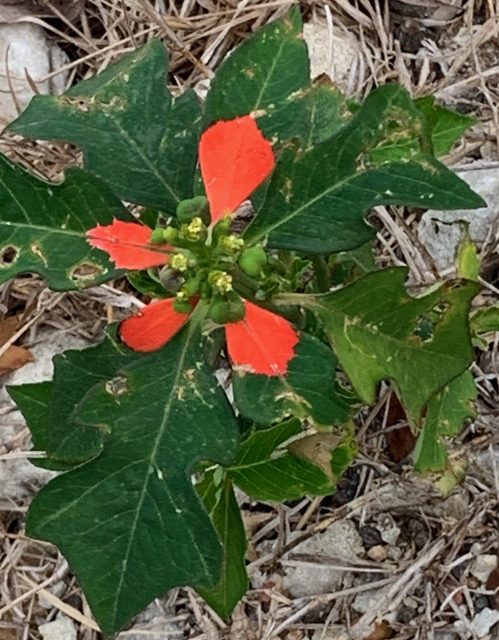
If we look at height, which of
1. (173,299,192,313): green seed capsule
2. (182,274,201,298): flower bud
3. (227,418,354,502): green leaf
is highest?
(182,274,201,298): flower bud

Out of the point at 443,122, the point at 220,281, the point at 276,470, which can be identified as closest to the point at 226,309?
the point at 220,281

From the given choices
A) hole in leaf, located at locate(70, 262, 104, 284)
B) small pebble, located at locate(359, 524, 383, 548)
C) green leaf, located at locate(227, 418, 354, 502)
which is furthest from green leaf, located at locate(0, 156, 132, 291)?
small pebble, located at locate(359, 524, 383, 548)

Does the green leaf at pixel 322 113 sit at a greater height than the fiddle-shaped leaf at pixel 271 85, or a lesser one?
lesser

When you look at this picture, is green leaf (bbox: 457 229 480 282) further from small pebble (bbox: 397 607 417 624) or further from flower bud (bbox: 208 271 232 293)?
small pebble (bbox: 397 607 417 624)

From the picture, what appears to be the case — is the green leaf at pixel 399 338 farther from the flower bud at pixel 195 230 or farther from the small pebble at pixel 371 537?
the small pebble at pixel 371 537

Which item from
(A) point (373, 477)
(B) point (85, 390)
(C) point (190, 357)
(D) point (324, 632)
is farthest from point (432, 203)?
(D) point (324, 632)

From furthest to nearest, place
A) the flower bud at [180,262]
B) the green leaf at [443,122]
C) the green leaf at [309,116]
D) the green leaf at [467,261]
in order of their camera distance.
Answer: the green leaf at [443,122] → the green leaf at [467,261] → the green leaf at [309,116] → the flower bud at [180,262]

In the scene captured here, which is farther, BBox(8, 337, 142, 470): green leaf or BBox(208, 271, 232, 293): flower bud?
BBox(8, 337, 142, 470): green leaf

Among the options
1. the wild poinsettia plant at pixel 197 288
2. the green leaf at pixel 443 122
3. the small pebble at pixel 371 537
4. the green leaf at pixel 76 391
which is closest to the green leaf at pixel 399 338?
the wild poinsettia plant at pixel 197 288
